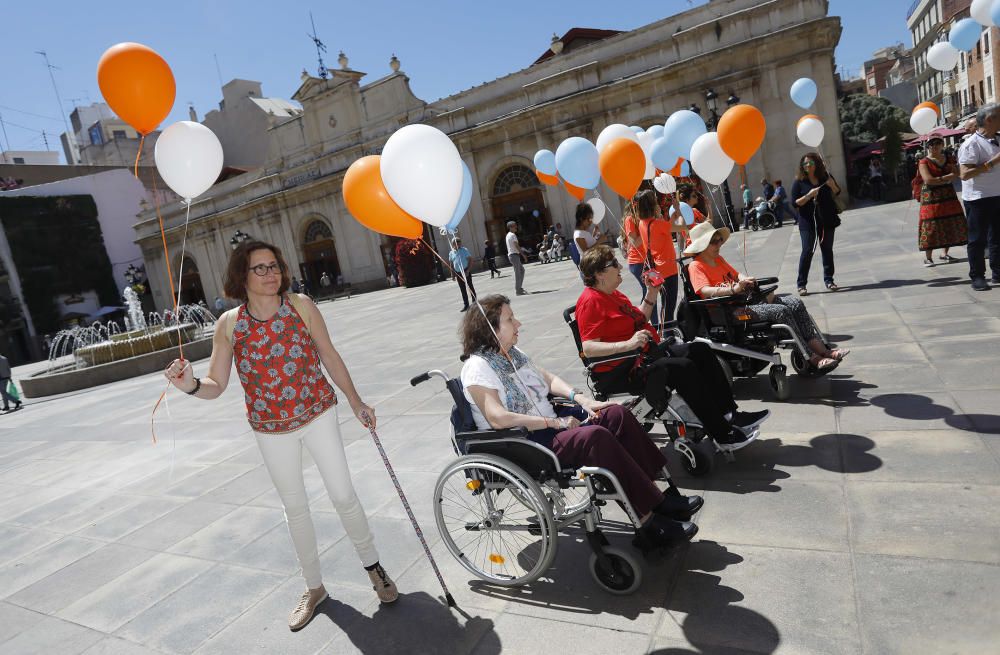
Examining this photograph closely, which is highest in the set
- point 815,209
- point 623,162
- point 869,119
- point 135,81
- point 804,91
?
point 869,119

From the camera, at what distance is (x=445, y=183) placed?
10.1 ft

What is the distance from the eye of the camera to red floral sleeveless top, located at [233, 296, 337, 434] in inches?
103

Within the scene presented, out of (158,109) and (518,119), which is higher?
(518,119)

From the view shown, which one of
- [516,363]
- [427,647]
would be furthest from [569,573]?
[516,363]

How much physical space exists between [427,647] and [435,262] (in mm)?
24224

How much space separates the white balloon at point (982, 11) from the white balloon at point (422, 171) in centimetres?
890

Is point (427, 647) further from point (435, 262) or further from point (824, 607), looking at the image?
point (435, 262)

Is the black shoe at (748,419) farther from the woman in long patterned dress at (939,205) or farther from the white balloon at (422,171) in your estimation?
the woman in long patterned dress at (939,205)

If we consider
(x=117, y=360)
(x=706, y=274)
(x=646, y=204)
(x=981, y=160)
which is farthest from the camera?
(x=117, y=360)

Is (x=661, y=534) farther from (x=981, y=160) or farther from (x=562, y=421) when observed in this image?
(x=981, y=160)

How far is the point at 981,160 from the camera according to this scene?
5840mm

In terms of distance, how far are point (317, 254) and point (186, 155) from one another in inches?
1202

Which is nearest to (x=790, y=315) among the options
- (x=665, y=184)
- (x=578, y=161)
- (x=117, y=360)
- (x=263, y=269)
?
(x=578, y=161)

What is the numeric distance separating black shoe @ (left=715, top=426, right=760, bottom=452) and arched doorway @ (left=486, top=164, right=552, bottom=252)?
862 inches
